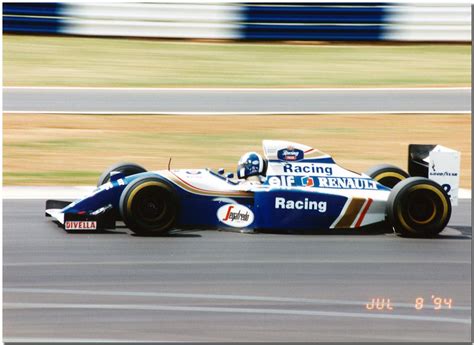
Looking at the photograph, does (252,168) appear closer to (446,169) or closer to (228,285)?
(446,169)

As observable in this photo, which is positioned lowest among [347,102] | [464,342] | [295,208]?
[464,342]

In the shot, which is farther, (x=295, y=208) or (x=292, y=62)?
(x=292, y=62)

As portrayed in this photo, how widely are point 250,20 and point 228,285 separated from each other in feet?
49.1

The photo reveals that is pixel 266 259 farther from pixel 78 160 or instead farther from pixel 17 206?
pixel 78 160

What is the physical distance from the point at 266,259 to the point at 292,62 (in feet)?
45.5

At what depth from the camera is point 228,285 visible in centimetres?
770

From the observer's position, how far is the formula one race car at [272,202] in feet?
30.4

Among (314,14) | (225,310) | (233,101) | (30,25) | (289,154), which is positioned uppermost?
(314,14)

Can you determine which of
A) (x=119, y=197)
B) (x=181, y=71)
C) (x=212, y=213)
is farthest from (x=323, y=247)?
(x=181, y=71)

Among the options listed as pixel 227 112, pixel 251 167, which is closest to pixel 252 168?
pixel 251 167

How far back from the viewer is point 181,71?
69.2ft

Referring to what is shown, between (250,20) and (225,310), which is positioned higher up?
(250,20)

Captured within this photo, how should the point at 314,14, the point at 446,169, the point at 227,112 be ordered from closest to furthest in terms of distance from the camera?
1. the point at 446,169
2. the point at 227,112
3. the point at 314,14

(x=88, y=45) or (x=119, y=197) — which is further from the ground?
(x=88, y=45)
